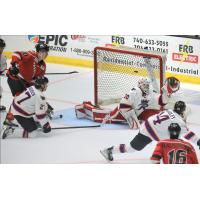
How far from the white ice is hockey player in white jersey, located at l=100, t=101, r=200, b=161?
0.17 ft

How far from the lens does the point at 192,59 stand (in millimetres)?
6898

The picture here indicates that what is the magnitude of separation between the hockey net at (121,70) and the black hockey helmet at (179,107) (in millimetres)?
393

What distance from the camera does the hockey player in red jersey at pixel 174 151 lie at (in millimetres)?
5957

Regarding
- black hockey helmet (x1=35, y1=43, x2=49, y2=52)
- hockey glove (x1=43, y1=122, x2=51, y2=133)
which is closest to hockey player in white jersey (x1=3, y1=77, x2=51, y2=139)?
hockey glove (x1=43, y1=122, x2=51, y2=133)

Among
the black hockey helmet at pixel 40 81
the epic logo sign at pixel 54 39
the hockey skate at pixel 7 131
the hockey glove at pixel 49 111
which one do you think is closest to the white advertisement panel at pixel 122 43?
the epic logo sign at pixel 54 39

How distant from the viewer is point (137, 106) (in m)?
6.55

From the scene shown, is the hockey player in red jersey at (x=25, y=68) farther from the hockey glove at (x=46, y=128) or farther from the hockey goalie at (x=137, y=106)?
the hockey goalie at (x=137, y=106)

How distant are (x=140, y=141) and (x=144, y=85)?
563 mm

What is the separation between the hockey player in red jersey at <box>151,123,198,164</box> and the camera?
596 cm

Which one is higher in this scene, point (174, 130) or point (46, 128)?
point (174, 130)

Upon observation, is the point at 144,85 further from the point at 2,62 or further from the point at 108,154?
the point at 2,62

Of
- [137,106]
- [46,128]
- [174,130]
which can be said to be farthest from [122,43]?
[174,130]

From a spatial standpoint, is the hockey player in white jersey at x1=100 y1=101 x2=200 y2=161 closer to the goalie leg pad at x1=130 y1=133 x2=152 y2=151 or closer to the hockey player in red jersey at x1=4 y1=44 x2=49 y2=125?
the goalie leg pad at x1=130 y1=133 x2=152 y2=151

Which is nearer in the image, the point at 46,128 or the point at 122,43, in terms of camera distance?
the point at 46,128
